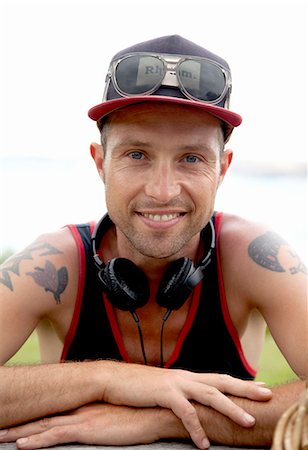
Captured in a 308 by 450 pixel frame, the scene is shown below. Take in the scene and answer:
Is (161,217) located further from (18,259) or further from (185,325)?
(18,259)

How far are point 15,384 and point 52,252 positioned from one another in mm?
872

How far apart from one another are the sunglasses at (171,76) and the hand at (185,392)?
4.10 ft

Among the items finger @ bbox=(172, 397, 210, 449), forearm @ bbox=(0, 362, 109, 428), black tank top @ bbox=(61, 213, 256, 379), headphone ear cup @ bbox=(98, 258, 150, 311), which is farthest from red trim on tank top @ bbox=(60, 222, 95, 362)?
finger @ bbox=(172, 397, 210, 449)

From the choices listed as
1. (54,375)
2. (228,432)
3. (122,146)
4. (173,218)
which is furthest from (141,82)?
(228,432)

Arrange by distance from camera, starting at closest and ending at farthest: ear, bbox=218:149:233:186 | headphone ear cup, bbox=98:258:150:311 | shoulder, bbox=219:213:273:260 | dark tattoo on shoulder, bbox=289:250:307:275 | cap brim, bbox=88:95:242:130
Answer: headphone ear cup, bbox=98:258:150:311 → cap brim, bbox=88:95:242:130 → dark tattoo on shoulder, bbox=289:250:307:275 → shoulder, bbox=219:213:273:260 → ear, bbox=218:149:233:186

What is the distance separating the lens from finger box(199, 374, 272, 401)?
8.25 feet

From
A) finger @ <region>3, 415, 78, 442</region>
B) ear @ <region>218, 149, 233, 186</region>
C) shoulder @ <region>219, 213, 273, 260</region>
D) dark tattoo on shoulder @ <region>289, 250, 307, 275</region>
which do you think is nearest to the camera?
finger @ <region>3, 415, 78, 442</region>

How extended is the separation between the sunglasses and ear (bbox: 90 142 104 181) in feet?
1.40

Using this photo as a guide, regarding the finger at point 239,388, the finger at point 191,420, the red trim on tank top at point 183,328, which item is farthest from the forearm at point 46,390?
the red trim on tank top at point 183,328

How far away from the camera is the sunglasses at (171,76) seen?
315 cm

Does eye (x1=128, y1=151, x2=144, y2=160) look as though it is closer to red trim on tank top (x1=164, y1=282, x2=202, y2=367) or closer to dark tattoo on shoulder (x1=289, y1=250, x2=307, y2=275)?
red trim on tank top (x1=164, y1=282, x2=202, y2=367)

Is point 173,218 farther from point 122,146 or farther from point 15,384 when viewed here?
point 15,384

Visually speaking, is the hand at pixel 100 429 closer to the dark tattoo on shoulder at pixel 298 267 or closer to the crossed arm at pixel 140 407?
the crossed arm at pixel 140 407

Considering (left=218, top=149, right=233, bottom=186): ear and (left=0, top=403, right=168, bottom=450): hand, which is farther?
(left=218, top=149, right=233, bottom=186): ear
